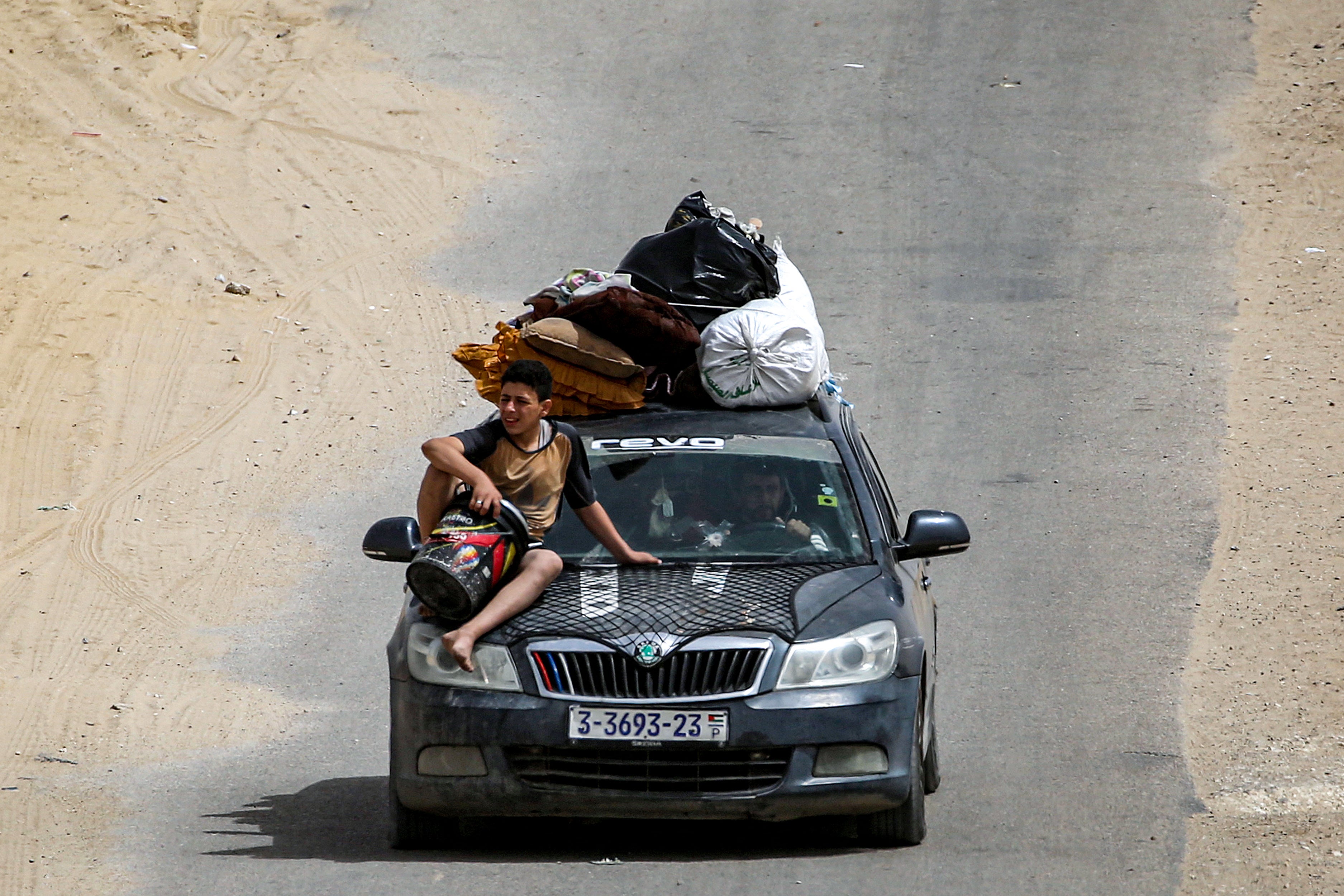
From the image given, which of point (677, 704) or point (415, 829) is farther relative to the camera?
point (415, 829)

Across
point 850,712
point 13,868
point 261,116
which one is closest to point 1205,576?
point 850,712

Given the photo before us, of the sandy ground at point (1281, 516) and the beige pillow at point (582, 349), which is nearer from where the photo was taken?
the sandy ground at point (1281, 516)

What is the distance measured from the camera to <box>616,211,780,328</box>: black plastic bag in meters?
9.24

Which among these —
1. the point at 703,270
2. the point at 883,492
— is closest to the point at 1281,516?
the point at 703,270

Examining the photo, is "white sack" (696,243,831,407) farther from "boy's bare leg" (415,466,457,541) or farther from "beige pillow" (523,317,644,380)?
"boy's bare leg" (415,466,457,541)

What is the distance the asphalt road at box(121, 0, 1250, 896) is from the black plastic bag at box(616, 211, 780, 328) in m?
2.51

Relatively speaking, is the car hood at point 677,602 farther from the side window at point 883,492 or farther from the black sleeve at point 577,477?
the side window at point 883,492

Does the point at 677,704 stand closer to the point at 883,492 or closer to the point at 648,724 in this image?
the point at 648,724

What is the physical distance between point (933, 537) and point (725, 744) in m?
1.45

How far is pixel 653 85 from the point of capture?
23.4m

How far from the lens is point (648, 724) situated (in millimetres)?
6277

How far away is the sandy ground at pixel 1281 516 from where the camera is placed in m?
7.09

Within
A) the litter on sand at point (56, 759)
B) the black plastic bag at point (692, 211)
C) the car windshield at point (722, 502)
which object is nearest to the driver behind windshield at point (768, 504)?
the car windshield at point (722, 502)

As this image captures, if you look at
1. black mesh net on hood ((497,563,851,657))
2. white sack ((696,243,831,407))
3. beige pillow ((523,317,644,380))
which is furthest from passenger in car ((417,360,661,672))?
white sack ((696,243,831,407))
